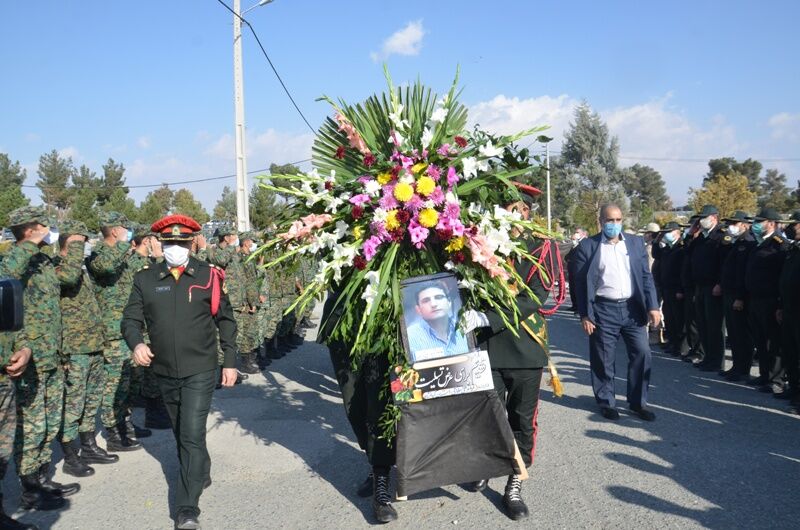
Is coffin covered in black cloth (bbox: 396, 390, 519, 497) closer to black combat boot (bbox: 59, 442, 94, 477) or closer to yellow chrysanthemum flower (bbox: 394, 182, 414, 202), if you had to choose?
yellow chrysanthemum flower (bbox: 394, 182, 414, 202)

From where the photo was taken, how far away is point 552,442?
18.8 ft

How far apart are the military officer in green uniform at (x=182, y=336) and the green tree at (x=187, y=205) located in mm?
51206

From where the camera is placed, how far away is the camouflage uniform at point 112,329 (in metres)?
6.00

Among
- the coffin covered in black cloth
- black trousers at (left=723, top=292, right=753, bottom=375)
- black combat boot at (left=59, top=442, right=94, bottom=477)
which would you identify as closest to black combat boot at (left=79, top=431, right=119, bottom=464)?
black combat boot at (left=59, top=442, right=94, bottom=477)

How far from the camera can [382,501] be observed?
4281 mm

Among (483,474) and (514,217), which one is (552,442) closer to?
(483,474)

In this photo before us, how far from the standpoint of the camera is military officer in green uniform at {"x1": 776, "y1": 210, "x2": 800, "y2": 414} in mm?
6938

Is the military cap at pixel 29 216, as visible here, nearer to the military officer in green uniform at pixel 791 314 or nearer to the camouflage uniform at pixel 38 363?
the camouflage uniform at pixel 38 363

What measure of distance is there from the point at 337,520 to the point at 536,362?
178cm

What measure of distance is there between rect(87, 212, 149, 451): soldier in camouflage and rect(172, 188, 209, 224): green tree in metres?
49.2

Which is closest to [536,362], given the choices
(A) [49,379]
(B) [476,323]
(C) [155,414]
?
(B) [476,323]

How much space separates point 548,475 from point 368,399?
161cm

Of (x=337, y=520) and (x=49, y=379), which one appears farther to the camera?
(x=49, y=379)

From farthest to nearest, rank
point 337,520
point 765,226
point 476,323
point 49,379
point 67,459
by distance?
point 765,226 → point 67,459 → point 49,379 → point 337,520 → point 476,323
